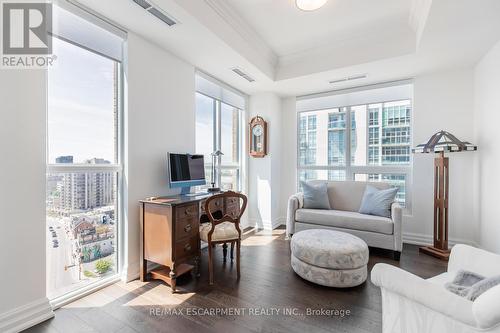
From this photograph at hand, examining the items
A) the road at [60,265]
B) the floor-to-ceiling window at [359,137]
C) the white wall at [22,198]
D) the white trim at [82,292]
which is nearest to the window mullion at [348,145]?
the floor-to-ceiling window at [359,137]

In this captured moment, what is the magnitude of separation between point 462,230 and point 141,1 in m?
4.93

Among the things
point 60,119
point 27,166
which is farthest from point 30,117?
point 27,166

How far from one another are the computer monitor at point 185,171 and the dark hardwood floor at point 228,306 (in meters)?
1.06

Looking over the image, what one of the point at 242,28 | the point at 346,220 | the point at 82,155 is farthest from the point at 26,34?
the point at 346,220

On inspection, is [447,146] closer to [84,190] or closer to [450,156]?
[450,156]

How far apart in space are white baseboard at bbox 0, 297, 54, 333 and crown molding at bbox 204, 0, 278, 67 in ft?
10.1

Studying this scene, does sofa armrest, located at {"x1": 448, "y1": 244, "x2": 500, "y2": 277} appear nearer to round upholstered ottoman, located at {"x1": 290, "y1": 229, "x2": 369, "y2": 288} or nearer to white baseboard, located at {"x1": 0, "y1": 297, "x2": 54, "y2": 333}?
round upholstered ottoman, located at {"x1": 290, "y1": 229, "x2": 369, "y2": 288}

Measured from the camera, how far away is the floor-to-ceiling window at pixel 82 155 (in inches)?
80.9

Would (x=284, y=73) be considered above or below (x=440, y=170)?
above

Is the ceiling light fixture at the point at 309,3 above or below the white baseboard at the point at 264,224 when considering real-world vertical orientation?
above

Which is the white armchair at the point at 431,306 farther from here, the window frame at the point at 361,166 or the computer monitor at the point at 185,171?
the window frame at the point at 361,166

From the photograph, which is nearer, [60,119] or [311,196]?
[60,119]

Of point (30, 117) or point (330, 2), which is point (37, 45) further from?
point (330, 2)

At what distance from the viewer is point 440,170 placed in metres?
3.18
